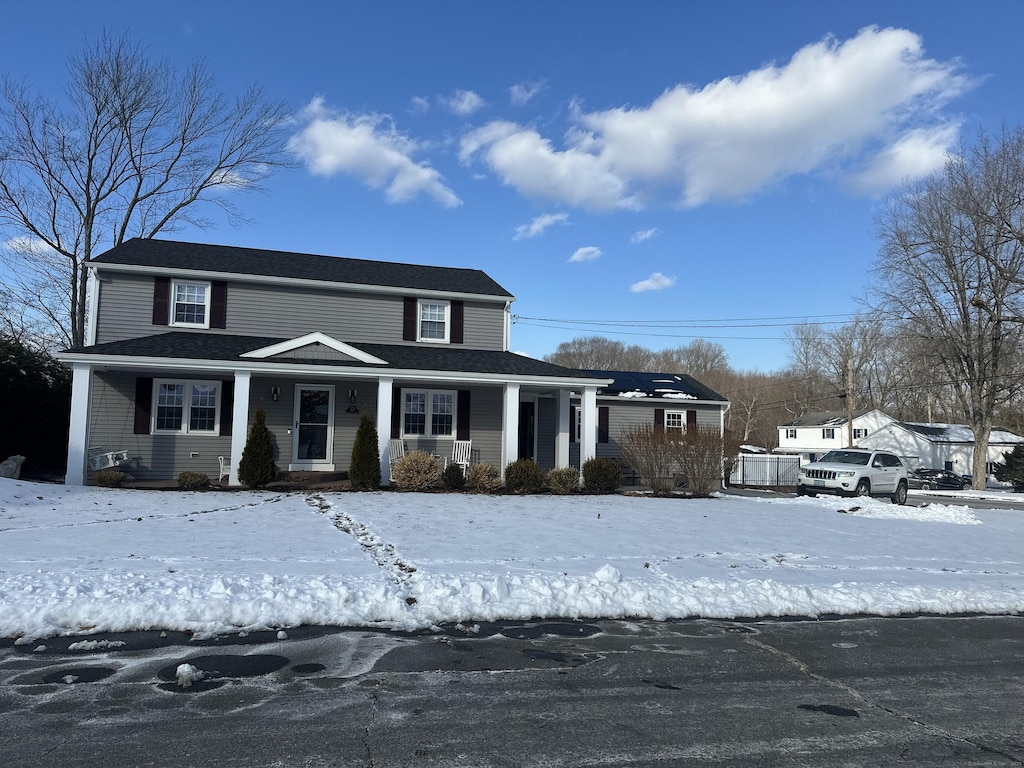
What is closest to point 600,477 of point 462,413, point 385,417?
point 462,413

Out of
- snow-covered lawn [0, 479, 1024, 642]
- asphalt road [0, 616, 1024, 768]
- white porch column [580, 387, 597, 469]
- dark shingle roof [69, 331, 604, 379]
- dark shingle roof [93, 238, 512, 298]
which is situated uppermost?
dark shingle roof [93, 238, 512, 298]

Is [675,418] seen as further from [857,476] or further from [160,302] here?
[160,302]

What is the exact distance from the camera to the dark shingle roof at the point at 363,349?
15.6 metres

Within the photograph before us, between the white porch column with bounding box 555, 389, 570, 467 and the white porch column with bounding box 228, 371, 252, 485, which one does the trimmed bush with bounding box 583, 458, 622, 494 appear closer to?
the white porch column with bounding box 555, 389, 570, 467

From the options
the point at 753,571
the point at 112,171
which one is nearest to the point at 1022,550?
the point at 753,571

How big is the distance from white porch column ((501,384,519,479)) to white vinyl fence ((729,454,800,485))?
12785 millimetres

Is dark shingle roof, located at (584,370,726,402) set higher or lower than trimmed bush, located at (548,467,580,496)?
higher

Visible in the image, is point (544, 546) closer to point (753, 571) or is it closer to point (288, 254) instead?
point (753, 571)

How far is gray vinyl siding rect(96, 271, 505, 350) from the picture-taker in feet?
58.3

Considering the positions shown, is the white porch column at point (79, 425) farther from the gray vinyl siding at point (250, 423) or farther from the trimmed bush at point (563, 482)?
the trimmed bush at point (563, 482)

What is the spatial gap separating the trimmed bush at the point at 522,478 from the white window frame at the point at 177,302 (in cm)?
882

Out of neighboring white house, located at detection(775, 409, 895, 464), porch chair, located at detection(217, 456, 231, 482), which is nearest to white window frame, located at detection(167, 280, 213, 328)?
porch chair, located at detection(217, 456, 231, 482)

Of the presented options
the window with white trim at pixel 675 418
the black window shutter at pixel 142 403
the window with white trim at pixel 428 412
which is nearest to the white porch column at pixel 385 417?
the window with white trim at pixel 428 412

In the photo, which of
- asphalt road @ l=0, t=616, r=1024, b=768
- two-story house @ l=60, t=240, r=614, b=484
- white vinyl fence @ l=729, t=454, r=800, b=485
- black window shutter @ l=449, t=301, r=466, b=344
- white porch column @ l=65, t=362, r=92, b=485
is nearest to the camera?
asphalt road @ l=0, t=616, r=1024, b=768
